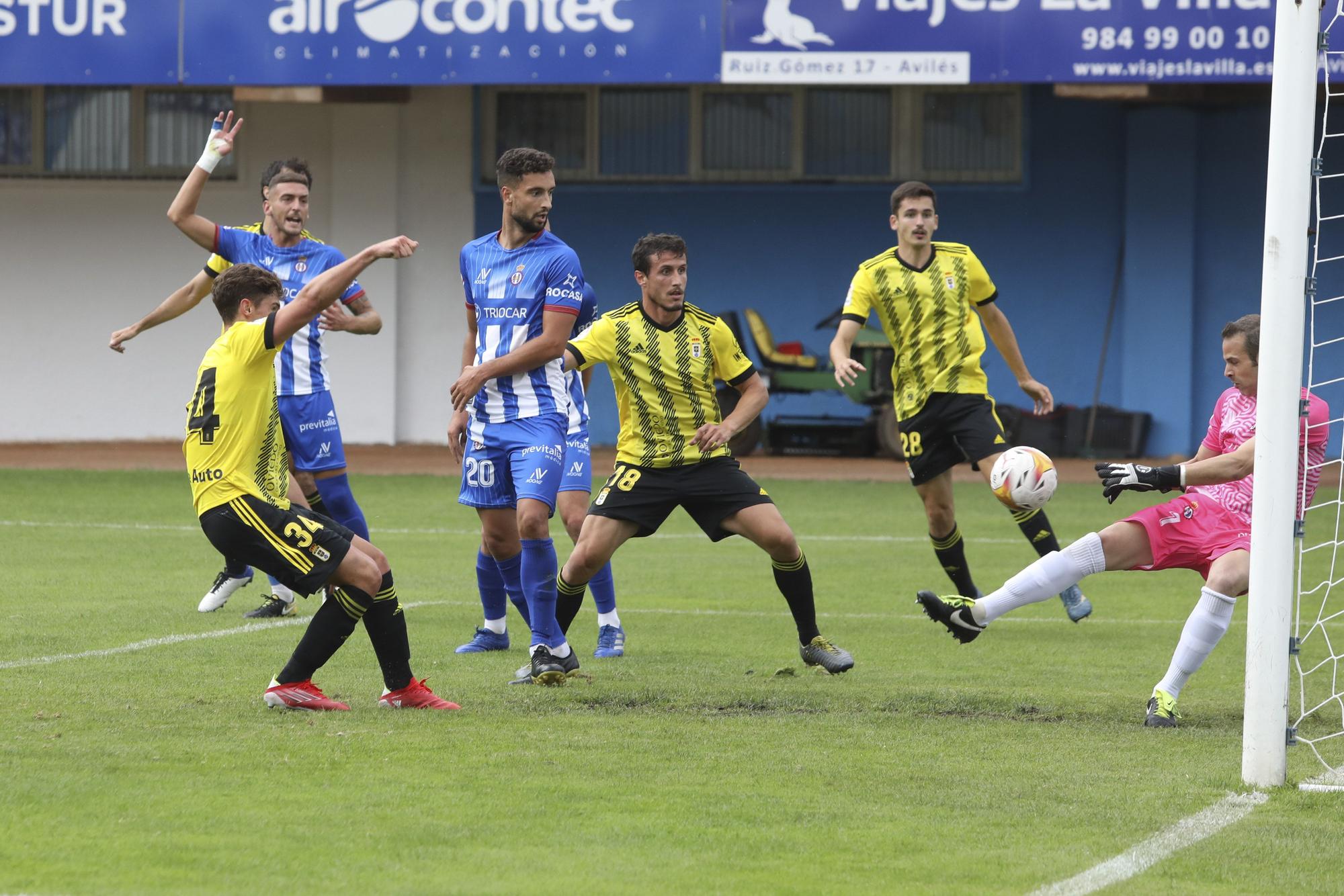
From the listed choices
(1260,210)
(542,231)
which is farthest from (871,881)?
(1260,210)

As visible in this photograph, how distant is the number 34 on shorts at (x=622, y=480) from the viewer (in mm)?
6773

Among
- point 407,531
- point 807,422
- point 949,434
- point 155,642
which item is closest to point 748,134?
point 807,422

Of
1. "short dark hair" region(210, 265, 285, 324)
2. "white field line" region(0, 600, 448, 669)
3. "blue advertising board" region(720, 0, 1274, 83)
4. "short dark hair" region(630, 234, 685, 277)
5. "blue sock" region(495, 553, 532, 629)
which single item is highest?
"blue advertising board" region(720, 0, 1274, 83)

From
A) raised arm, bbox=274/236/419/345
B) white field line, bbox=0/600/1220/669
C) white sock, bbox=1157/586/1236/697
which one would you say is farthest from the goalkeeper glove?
white field line, bbox=0/600/1220/669

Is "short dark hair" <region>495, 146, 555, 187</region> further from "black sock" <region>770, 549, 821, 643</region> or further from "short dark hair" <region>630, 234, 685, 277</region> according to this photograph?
"black sock" <region>770, 549, 821, 643</region>

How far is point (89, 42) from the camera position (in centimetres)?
1806

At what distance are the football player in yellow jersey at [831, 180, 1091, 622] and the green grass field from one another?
65 centimetres

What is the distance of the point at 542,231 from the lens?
22.7ft

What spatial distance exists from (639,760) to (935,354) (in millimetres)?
3949

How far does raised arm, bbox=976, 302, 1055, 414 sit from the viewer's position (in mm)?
8656

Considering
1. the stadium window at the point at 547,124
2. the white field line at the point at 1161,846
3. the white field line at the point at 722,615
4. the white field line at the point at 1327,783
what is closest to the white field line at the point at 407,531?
the white field line at the point at 722,615

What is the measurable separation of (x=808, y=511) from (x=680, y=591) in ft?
15.4

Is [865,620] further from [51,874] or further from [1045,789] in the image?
[51,874]

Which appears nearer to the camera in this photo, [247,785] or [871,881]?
[871,881]
